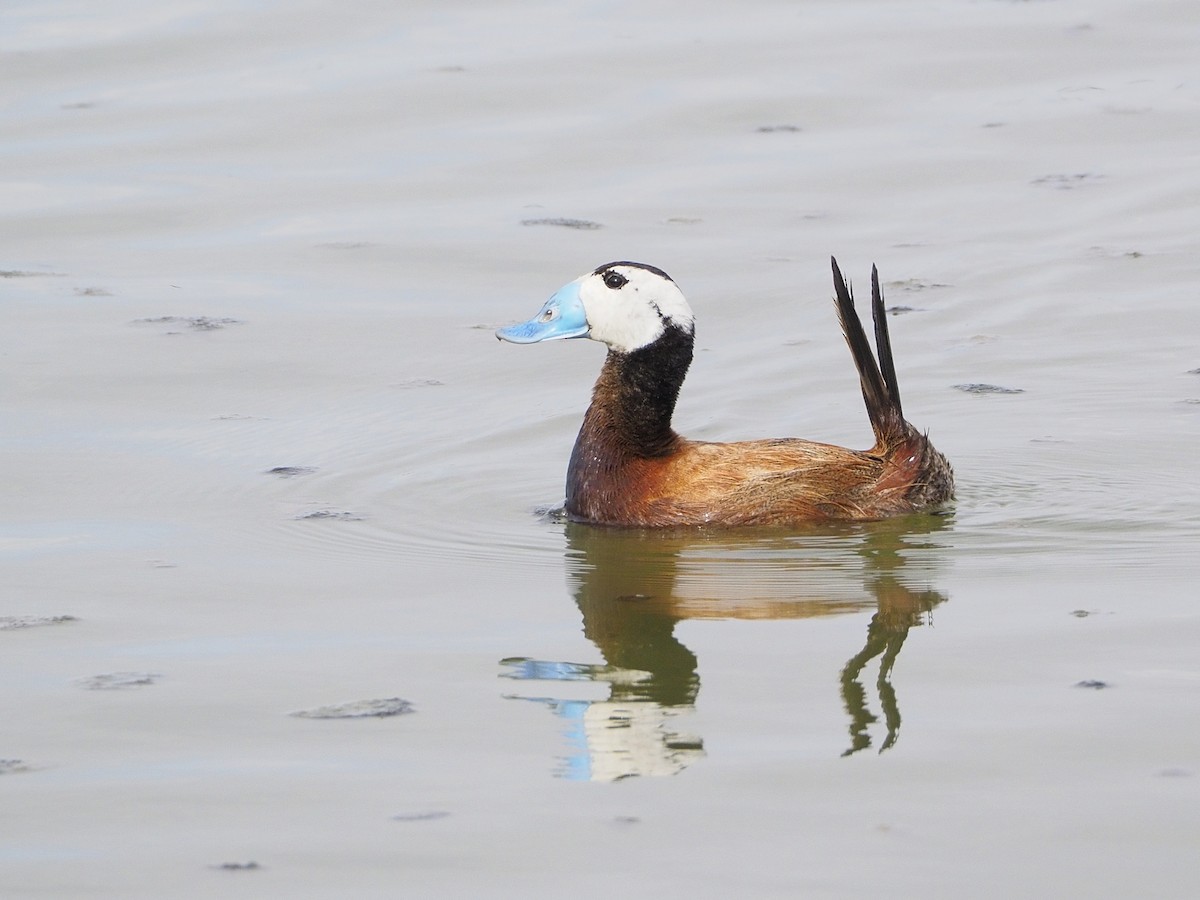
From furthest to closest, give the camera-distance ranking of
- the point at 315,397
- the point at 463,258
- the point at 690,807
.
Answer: the point at 463,258 < the point at 315,397 < the point at 690,807

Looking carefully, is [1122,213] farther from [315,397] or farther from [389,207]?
[315,397]

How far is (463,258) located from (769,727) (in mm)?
7412

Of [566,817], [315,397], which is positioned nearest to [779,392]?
[315,397]

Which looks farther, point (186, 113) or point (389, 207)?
point (186, 113)

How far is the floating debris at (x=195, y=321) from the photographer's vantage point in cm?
1134

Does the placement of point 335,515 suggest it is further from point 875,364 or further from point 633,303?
point 875,364

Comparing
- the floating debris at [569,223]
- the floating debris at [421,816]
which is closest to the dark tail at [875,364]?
the floating debris at [421,816]

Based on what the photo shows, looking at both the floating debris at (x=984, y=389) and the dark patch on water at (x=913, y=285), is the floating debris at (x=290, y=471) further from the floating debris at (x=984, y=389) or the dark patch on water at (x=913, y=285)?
the dark patch on water at (x=913, y=285)

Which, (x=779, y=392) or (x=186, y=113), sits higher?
(x=186, y=113)

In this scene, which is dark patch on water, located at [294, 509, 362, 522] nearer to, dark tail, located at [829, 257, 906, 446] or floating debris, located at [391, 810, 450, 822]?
dark tail, located at [829, 257, 906, 446]

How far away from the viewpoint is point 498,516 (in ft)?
28.7

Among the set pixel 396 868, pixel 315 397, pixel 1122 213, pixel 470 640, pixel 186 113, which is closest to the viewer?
pixel 396 868

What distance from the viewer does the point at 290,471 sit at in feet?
30.3

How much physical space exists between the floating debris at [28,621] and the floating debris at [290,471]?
2.32 m
